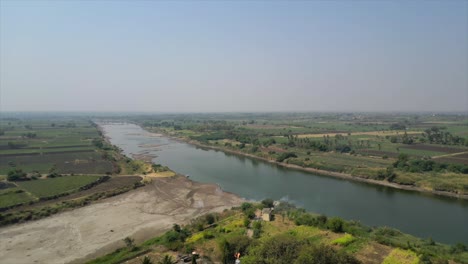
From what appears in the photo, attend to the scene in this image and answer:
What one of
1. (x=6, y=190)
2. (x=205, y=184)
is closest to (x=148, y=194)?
(x=205, y=184)

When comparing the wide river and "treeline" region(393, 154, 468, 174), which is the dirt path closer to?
the wide river

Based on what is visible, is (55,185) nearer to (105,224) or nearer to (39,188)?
(39,188)

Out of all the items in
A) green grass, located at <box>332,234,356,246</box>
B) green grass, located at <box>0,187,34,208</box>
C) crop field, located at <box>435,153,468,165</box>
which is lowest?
green grass, located at <box>0,187,34,208</box>

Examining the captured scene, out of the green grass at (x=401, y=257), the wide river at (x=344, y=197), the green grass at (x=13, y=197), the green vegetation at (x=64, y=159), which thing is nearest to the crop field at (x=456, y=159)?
the wide river at (x=344, y=197)

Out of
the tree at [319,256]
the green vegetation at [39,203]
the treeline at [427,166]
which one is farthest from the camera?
the treeline at [427,166]

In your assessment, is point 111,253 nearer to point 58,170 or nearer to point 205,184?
point 205,184

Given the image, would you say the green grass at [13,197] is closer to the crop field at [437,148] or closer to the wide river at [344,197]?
the wide river at [344,197]

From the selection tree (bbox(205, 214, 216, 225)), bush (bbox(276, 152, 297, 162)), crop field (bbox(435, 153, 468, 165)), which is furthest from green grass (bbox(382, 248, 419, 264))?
bush (bbox(276, 152, 297, 162))
